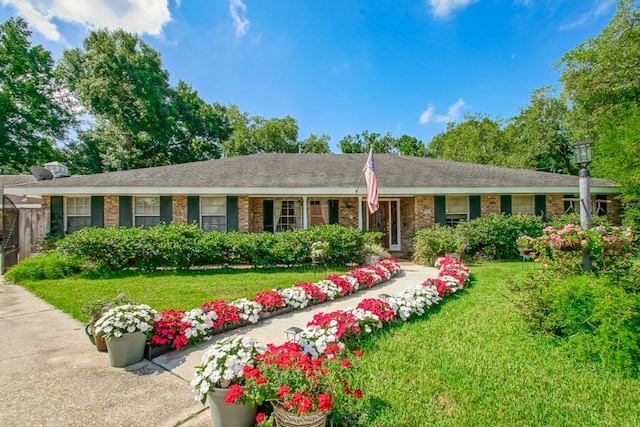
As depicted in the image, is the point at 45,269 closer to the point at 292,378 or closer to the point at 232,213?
the point at 232,213

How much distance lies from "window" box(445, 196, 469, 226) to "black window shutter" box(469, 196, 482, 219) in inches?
5.5

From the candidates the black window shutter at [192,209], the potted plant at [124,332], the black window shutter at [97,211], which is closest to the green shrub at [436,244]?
the black window shutter at [192,209]

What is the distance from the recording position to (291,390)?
86.7 inches

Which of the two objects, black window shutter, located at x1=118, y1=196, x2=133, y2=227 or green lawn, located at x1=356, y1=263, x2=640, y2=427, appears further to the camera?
black window shutter, located at x1=118, y1=196, x2=133, y2=227

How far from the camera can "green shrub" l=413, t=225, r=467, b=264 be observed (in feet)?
32.6

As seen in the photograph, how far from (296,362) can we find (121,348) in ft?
7.49

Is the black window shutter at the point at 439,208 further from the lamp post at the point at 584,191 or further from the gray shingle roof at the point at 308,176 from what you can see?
the lamp post at the point at 584,191

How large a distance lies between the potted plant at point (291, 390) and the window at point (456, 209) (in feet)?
35.7

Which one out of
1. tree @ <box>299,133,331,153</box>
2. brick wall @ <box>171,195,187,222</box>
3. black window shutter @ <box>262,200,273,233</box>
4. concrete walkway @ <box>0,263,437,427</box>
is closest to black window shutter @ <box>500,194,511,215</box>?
black window shutter @ <box>262,200,273,233</box>

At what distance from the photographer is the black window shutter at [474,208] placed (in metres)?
12.1

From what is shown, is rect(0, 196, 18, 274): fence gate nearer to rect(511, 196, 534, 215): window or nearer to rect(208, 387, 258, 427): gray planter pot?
rect(208, 387, 258, 427): gray planter pot

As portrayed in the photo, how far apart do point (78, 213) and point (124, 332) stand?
10425mm

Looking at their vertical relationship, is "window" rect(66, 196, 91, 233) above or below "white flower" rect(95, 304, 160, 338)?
above

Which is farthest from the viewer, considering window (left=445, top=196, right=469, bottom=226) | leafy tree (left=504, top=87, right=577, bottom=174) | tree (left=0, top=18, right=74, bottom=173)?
leafy tree (left=504, top=87, right=577, bottom=174)
